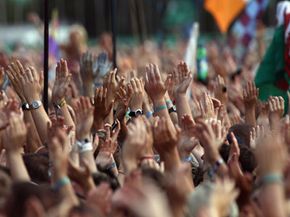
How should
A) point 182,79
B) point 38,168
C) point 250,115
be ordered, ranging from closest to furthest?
point 38,168, point 182,79, point 250,115

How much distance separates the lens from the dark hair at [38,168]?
4168 millimetres

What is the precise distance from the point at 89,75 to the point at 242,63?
5.02 metres

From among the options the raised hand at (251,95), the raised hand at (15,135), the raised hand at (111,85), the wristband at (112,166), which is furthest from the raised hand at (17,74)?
the raised hand at (251,95)

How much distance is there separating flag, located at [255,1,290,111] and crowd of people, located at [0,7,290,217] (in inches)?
37.9

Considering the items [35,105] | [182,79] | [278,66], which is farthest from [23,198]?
[278,66]

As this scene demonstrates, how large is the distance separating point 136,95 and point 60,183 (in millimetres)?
1540

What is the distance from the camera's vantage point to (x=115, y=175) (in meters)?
4.31

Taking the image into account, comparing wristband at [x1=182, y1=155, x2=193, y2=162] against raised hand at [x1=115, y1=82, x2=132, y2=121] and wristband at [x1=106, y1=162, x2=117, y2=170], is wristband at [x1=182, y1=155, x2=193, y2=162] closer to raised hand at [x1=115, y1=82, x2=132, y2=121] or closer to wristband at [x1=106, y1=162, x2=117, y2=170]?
wristband at [x1=106, y1=162, x2=117, y2=170]

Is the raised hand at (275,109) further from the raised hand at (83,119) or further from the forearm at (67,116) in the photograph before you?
the raised hand at (83,119)

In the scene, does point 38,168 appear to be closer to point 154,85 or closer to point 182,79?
point 154,85

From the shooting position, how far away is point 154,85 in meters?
5.08

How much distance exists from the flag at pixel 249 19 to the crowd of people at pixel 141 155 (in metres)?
4.85

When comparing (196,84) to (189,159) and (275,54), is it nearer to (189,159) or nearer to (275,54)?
(275,54)

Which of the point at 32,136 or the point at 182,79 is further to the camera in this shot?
the point at 182,79
